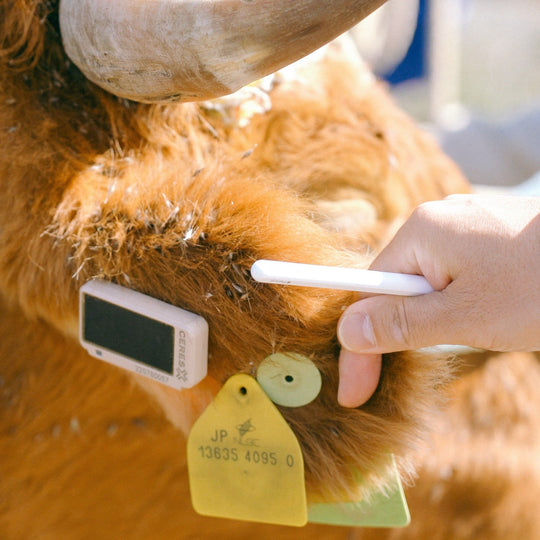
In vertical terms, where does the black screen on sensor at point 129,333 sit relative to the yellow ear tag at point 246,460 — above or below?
above

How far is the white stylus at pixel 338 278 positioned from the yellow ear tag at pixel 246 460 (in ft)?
0.49

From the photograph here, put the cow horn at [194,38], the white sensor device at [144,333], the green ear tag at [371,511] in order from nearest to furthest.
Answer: the cow horn at [194,38] < the white sensor device at [144,333] < the green ear tag at [371,511]

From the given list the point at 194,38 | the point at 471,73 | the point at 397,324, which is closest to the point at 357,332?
the point at 397,324

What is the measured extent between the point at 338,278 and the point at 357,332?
6 cm

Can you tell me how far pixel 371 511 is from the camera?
89 centimetres

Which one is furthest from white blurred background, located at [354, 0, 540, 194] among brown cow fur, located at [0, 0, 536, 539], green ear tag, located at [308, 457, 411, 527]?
green ear tag, located at [308, 457, 411, 527]

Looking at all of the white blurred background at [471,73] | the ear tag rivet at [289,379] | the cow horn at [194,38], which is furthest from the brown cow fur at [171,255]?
the white blurred background at [471,73]

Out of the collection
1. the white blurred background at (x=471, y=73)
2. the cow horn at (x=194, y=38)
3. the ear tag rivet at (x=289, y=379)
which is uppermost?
the cow horn at (x=194, y=38)

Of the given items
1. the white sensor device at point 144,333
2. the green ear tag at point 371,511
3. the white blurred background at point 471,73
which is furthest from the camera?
the white blurred background at point 471,73

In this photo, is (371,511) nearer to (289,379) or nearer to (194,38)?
(289,379)

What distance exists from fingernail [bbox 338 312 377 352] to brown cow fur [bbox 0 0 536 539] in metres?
0.03

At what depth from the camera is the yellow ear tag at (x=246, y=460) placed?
0.79 meters

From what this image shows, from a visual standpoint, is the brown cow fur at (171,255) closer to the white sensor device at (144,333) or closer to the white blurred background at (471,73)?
the white sensor device at (144,333)

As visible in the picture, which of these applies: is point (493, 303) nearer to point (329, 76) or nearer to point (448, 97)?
point (329, 76)
